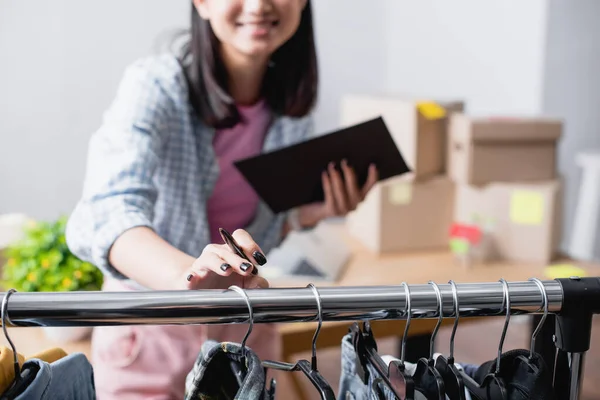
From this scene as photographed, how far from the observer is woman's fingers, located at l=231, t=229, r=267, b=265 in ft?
2.30

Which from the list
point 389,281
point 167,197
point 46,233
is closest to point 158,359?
point 167,197

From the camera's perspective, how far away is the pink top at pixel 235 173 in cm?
137

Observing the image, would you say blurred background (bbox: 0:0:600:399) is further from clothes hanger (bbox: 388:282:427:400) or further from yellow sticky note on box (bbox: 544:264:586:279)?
clothes hanger (bbox: 388:282:427:400)

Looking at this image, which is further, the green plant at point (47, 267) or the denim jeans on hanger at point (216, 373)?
the green plant at point (47, 267)

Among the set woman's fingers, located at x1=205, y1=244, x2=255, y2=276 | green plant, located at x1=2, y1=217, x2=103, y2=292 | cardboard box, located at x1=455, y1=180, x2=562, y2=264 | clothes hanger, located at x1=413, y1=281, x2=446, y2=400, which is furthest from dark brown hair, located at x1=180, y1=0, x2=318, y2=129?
cardboard box, located at x1=455, y1=180, x2=562, y2=264

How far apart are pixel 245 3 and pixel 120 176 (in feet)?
1.24

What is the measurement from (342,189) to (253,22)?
0.44m

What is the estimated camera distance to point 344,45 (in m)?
3.66

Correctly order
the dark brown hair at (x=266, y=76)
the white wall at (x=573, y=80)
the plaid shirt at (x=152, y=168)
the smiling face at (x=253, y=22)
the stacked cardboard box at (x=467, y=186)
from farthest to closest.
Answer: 1. the white wall at (x=573, y=80)
2. the stacked cardboard box at (x=467, y=186)
3. the dark brown hair at (x=266, y=76)
4. the smiling face at (x=253, y=22)
5. the plaid shirt at (x=152, y=168)

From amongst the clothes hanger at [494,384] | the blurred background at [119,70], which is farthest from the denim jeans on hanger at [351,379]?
Answer: the blurred background at [119,70]

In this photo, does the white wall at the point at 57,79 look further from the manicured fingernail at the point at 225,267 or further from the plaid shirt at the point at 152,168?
the manicured fingernail at the point at 225,267

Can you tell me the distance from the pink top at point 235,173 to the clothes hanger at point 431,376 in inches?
29.4

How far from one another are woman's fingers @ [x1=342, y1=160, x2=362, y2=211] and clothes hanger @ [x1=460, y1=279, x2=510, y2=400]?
2.35 feet

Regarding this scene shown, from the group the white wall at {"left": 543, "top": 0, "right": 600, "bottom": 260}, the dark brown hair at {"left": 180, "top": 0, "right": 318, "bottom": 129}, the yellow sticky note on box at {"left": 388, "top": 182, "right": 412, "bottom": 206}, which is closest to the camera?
the dark brown hair at {"left": 180, "top": 0, "right": 318, "bottom": 129}
